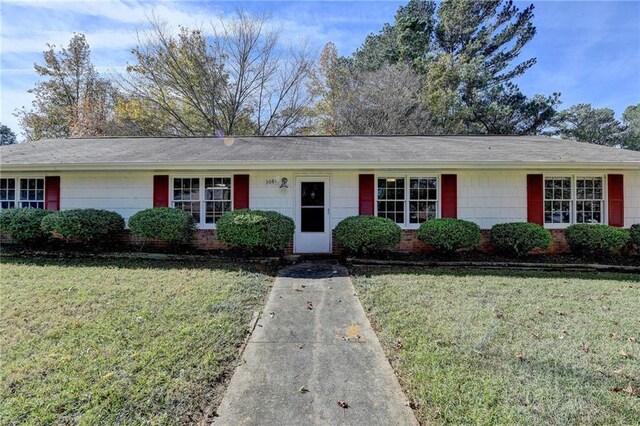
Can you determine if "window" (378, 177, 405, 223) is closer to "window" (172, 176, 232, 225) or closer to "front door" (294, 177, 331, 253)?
"front door" (294, 177, 331, 253)

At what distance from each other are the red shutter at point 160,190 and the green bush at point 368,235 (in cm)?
498

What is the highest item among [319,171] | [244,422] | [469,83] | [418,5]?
[418,5]

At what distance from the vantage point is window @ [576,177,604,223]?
29.3 feet

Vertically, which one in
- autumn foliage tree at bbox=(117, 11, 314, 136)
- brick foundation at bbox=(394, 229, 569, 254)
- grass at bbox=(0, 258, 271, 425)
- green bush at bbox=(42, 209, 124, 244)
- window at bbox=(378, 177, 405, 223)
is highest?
autumn foliage tree at bbox=(117, 11, 314, 136)

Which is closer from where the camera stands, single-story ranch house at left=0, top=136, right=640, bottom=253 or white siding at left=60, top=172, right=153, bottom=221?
single-story ranch house at left=0, top=136, right=640, bottom=253

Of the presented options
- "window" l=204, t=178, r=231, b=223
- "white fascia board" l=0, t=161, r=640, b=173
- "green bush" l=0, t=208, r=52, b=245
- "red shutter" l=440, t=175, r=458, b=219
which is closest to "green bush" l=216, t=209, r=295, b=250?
"window" l=204, t=178, r=231, b=223

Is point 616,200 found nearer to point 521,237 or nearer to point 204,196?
point 521,237

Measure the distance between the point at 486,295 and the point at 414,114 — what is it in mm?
15962

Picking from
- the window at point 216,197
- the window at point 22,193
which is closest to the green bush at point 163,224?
the window at point 216,197

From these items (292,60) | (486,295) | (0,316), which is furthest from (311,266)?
(292,60)

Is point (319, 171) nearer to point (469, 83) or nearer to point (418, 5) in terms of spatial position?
point (469, 83)

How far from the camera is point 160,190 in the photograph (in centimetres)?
900

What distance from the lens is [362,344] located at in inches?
151

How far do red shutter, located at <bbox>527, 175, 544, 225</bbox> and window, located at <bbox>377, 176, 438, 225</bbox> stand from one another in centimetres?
251
